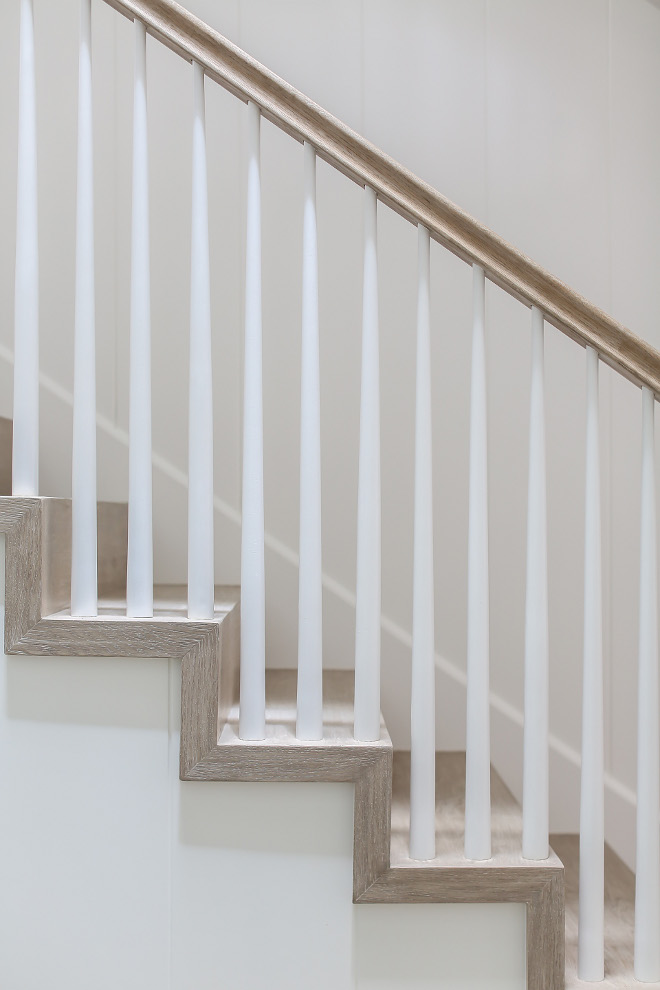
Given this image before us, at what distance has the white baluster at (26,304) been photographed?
3.26 ft

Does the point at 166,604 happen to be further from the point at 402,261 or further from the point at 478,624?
the point at 402,261

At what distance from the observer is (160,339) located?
5.73ft

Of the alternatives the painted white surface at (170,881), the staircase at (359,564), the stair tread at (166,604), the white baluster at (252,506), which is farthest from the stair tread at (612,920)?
the stair tread at (166,604)

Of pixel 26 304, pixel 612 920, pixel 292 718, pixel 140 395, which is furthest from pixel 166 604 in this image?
pixel 612 920

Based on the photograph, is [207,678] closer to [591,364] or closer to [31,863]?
[31,863]

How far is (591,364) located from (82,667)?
82 centimetres

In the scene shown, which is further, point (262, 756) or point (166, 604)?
point (166, 604)

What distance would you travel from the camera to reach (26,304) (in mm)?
997

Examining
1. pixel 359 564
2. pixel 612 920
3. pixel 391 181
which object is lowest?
pixel 612 920

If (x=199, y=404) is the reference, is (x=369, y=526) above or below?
below

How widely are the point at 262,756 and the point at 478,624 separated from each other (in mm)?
345

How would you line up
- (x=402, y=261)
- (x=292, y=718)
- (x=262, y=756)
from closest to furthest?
(x=262, y=756) < (x=292, y=718) < (x=402, y=261)

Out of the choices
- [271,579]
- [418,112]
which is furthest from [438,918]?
[418,112]

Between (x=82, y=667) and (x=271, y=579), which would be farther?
(x=271, y=579)
